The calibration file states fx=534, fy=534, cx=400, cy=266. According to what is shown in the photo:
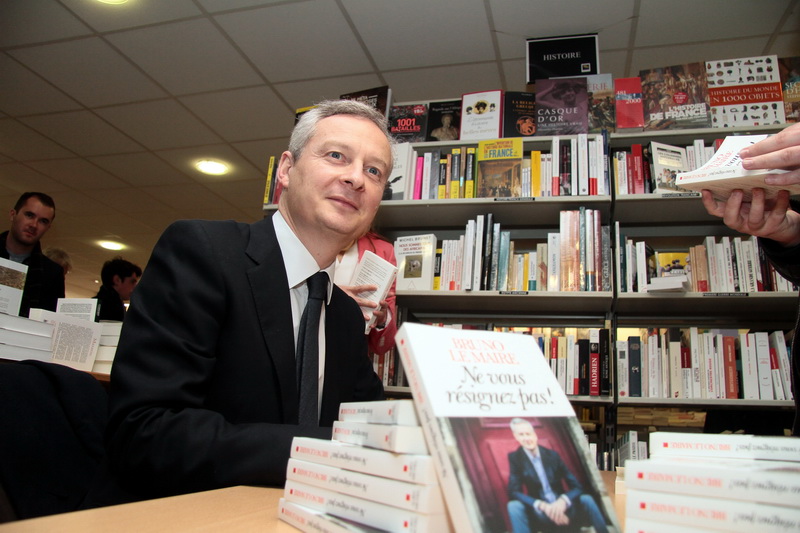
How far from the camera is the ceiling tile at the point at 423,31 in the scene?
2951mm

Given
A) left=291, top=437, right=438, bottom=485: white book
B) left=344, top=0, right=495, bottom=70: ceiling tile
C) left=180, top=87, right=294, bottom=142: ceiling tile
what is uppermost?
left=344, top=0, right=495, bottom=70: ceiling tile

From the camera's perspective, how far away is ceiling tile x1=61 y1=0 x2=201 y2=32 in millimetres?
3072

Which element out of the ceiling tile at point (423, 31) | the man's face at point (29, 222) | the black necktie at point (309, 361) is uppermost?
the ceiling tile at point (423, 31)

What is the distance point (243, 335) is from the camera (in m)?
1.03

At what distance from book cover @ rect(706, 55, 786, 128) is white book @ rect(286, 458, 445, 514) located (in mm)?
2724

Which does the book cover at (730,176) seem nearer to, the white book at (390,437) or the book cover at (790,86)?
the white book at (390,437)

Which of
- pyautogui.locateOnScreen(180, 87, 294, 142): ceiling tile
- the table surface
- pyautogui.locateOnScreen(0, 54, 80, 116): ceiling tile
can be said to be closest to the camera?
the table surface

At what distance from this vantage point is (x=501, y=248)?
2.65 m

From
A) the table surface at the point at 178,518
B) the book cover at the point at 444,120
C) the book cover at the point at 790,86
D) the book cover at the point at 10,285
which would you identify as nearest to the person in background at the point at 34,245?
the book cover at the point at 10,285

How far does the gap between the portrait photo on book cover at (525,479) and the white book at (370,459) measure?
4cm

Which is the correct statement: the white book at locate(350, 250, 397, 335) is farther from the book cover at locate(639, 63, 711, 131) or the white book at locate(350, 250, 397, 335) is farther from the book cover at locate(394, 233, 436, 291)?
the book cover at locate(639, 63, 711, 131)

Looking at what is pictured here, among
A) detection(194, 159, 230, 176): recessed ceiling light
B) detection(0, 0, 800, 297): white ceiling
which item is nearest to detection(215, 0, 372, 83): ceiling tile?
detection(0, 0, 800, 297): white ceiling

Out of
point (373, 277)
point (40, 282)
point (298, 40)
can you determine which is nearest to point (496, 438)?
point (373, 277)

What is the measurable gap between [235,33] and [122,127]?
1.76 metres
